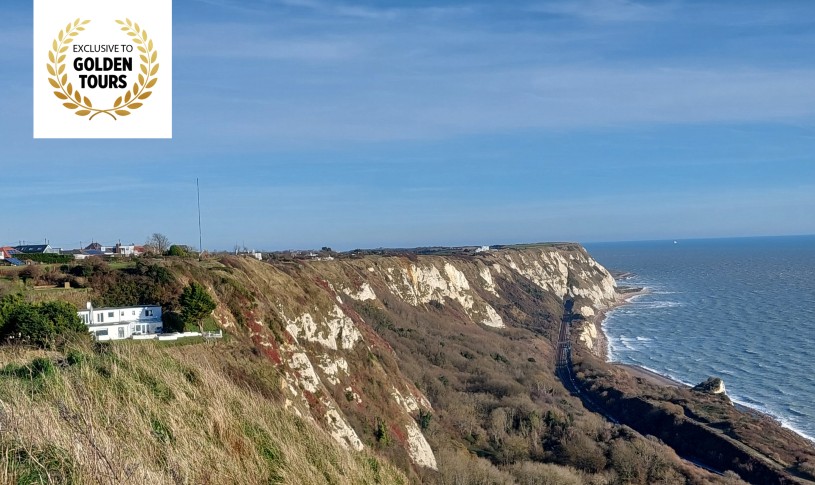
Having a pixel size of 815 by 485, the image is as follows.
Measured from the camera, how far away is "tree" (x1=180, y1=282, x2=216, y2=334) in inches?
1144

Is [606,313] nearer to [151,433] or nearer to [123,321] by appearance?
[123,321]

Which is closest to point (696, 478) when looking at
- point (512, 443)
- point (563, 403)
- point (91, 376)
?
point (512, 443)

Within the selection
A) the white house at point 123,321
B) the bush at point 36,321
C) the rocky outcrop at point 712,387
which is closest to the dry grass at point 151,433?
the bush at point 36,321

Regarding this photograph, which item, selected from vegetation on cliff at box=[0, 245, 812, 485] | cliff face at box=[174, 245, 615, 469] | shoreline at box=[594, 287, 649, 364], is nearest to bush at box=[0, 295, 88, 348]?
vegetation on cliff at box=[0, 245, 812, 485]

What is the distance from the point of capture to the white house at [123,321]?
27484 millimetres

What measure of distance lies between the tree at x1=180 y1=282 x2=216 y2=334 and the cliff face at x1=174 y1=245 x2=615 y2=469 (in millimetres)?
1460

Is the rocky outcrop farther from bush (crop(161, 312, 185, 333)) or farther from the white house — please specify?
the white house

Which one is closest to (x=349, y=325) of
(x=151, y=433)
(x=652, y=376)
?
(x=151, y=433)

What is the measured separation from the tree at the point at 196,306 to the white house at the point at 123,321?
1.50 meters

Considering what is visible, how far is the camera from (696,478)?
120ft

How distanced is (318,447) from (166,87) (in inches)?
520

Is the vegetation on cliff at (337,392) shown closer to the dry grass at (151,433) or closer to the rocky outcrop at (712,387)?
the dry grass at (151,433)

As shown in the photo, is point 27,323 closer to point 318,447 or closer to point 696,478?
point 318,447

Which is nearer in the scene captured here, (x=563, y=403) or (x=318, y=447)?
(x=318, y=447)
